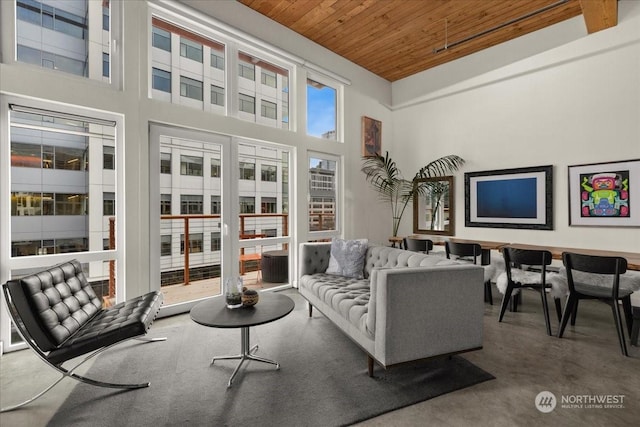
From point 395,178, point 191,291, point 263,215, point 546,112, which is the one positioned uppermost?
point 546,112

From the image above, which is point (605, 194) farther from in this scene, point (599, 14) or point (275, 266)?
point (275, 266)

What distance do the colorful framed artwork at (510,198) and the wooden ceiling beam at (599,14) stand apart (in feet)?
5.92

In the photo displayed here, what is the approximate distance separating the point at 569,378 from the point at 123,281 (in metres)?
4.03

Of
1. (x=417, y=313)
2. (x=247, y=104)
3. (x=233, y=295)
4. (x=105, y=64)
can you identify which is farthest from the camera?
(x=247, y=104)

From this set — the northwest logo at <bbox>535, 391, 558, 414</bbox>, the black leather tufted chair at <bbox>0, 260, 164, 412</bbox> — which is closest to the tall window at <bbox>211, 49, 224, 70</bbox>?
the black leather tufted chair at <bbox>0, 260, 164, 412</bbox>

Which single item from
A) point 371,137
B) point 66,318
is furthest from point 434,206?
point 66,318

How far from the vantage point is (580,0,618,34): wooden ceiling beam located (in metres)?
3.45

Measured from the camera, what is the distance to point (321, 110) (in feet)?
17.5

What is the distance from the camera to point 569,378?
89.4 inches

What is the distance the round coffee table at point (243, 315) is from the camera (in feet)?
7.11

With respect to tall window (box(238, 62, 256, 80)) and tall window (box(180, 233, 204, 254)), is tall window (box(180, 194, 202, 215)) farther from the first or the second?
tall window (box(238, 62, 256, 80))

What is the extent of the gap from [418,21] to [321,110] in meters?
1.92

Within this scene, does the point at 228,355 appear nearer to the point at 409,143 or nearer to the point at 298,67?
the point at 298,67

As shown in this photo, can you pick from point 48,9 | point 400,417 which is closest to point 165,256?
point 48,9
